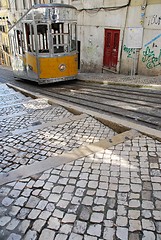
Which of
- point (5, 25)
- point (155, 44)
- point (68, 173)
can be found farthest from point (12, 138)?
point (5, 25)

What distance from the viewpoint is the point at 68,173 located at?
307 centimetres

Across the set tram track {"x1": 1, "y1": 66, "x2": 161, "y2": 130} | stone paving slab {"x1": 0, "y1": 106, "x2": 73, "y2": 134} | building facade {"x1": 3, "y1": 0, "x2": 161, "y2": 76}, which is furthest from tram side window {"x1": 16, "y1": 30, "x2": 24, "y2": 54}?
stone paving slab {"x1": 0, "y1": 106, "x2": 73, "y2": 134}

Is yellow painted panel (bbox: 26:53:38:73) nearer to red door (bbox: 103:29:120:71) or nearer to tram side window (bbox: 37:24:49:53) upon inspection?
tram side window (bbox: 37:24:49:53)

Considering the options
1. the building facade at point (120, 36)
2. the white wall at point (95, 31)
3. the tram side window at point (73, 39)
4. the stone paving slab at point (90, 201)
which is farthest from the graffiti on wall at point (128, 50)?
the stone paving slab at point (90, 201)

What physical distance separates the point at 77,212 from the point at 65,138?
6.26ft

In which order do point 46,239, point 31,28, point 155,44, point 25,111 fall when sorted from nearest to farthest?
point 46,239 → point 25,111 → point 31,28 → point 155,44

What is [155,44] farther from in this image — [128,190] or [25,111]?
[128,190]

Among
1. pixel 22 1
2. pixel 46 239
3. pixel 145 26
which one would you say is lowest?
pixel 46 239

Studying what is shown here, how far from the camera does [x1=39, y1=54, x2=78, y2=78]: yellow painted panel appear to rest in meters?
9.62

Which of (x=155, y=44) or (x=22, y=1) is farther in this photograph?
(x=22, y=1)

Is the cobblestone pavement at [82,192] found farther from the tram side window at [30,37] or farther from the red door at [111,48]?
the red door at [111,48]

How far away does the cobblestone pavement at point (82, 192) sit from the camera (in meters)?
2.24

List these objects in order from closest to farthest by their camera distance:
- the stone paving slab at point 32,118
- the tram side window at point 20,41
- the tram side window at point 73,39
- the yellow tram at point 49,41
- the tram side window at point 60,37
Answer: the stone paving slab at point 32,118, the yellow tram at point 49,41, the tram side window at point 60,37, the tram side window at point 73,39, the tram side window at point 20,41

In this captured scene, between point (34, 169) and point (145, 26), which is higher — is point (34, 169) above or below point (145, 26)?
below
